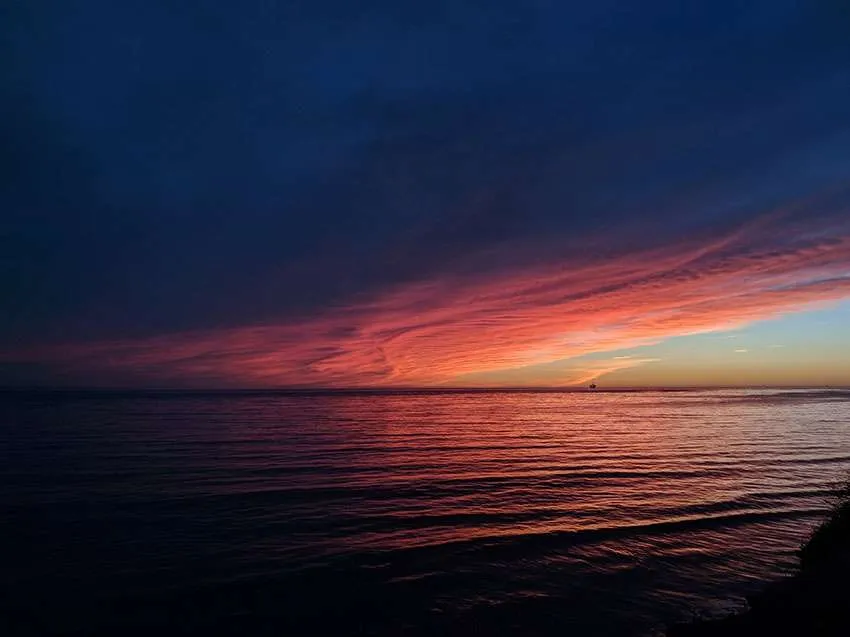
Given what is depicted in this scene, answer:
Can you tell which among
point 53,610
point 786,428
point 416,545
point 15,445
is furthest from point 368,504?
point 786,428

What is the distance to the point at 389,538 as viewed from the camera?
21078 millimetres

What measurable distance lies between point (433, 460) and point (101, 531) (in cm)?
2422

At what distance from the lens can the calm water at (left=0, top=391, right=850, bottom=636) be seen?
14820mm

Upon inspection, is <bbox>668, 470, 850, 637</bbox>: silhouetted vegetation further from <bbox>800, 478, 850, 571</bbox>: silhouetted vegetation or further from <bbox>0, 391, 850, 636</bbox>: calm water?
<bbox>800, 478, 850, 571</bbox>: silhouetted vegetation

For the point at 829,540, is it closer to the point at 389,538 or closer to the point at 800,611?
the point at 800,611

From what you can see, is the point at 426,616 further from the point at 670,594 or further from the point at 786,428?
the point at 786,428

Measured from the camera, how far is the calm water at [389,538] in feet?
48.6

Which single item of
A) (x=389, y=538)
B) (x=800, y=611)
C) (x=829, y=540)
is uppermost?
(x=800, y=611)

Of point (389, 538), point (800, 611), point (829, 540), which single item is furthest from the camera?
point (389, 538)

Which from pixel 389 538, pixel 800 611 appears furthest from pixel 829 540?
pixel 389 538

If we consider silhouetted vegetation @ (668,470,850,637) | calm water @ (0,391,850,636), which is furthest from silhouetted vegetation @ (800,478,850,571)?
silhouetted vegetation @ (668,470,850,637)

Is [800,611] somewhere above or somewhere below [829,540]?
above

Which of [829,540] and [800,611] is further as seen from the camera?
[829,540]

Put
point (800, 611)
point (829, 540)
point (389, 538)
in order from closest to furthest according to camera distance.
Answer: point (800, 611)
point (829, 540)
point (389, 538)
